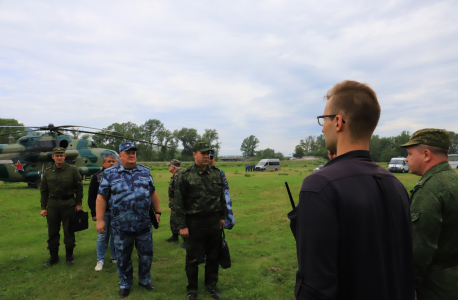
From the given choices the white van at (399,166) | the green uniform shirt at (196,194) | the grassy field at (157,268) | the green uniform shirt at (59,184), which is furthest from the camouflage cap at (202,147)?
the white van at (399,166)

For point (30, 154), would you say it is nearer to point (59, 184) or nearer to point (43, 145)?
point (43, 145)

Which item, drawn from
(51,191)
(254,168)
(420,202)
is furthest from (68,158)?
(254,168)

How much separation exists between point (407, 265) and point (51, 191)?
6394mm

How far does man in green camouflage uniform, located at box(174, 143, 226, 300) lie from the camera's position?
4188 millimetres

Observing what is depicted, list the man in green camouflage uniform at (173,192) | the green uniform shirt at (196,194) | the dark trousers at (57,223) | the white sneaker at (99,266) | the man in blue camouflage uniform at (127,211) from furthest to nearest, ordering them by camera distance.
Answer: the man in green camouflage uniform at (173,192)
the dark trousers at (57,223)
the white sneaker at (99,266)
the man in blue camouflage uniform at (127,211)
the green uniform shirt at (196,194)

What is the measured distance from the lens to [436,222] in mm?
2012

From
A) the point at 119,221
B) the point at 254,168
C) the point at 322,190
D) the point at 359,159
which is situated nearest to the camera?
the point at 322,190

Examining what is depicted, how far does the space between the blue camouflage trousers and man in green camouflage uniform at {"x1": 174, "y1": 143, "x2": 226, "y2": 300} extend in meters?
0.81

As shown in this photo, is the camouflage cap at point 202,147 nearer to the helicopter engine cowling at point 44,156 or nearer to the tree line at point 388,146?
the helicopter engine cowling at point 44,156

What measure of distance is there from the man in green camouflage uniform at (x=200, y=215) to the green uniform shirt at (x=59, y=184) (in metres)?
3.01

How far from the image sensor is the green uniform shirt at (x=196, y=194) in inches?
165

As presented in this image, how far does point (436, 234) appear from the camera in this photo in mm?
1995

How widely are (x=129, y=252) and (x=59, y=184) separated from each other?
8.21 feet

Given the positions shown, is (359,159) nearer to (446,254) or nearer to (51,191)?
(446,254)
